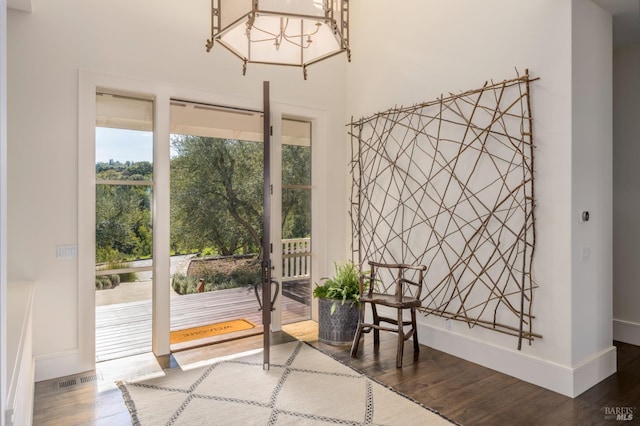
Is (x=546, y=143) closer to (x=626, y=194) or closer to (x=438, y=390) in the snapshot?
(x=626, y=194)

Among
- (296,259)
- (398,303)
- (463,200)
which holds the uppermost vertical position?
(463,200)

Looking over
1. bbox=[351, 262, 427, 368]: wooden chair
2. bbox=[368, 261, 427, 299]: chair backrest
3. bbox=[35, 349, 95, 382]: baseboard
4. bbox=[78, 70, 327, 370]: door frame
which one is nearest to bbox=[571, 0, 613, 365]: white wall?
bbox=[351, 262, 427, 368]: wooden chair

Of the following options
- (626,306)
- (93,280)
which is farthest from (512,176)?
(93,280)

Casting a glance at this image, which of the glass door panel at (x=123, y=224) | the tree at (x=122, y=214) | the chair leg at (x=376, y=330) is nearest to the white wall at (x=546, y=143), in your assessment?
the chair leg at (x=376, y=330)

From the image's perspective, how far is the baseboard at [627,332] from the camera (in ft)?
12.6

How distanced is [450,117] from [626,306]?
2.51 meters

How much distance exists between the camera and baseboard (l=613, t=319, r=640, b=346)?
384 cm

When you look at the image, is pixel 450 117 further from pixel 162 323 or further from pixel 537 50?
pixel 162 323

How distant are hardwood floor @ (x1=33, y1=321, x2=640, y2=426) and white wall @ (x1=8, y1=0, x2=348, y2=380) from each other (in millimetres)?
442

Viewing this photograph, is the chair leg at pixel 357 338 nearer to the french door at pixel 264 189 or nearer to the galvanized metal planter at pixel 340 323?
the galvanized metal planter at pixel 340 323

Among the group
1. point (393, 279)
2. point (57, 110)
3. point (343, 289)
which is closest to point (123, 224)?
point (57, 110)

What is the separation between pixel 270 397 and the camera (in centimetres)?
286

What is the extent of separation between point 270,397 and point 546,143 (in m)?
2.72
